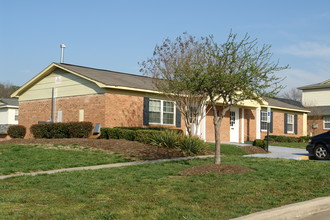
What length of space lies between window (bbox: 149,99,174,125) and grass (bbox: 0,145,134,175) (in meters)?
6.33

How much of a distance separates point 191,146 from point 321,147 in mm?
5168

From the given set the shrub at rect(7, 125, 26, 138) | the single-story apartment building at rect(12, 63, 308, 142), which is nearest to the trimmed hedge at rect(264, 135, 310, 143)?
the single-story apartment building at rect(12, 63, 308, 142)

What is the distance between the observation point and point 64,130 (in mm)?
22172

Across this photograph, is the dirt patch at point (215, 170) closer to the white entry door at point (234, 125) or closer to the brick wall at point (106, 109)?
the brick wall at point (106, 109)

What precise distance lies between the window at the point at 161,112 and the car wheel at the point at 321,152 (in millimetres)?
9436

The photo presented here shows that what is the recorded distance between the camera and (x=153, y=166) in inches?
497

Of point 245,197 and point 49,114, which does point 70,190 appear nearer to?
point 245,197

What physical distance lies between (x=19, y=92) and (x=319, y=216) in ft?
81.5

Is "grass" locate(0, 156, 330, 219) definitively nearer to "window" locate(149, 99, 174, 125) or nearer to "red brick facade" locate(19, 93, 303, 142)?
"red brick facade" locate(19, 93, 303, 142)

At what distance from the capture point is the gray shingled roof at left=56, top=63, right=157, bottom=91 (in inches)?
871

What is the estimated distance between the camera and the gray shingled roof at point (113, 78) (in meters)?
22.1

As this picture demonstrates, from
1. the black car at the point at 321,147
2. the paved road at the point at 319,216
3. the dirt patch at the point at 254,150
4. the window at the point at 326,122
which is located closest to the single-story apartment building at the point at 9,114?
the dirt patch at the point at 254,150

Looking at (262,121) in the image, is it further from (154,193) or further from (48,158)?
(154,193)

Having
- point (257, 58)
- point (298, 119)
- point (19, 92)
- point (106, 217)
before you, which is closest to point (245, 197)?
point (106, 217)
